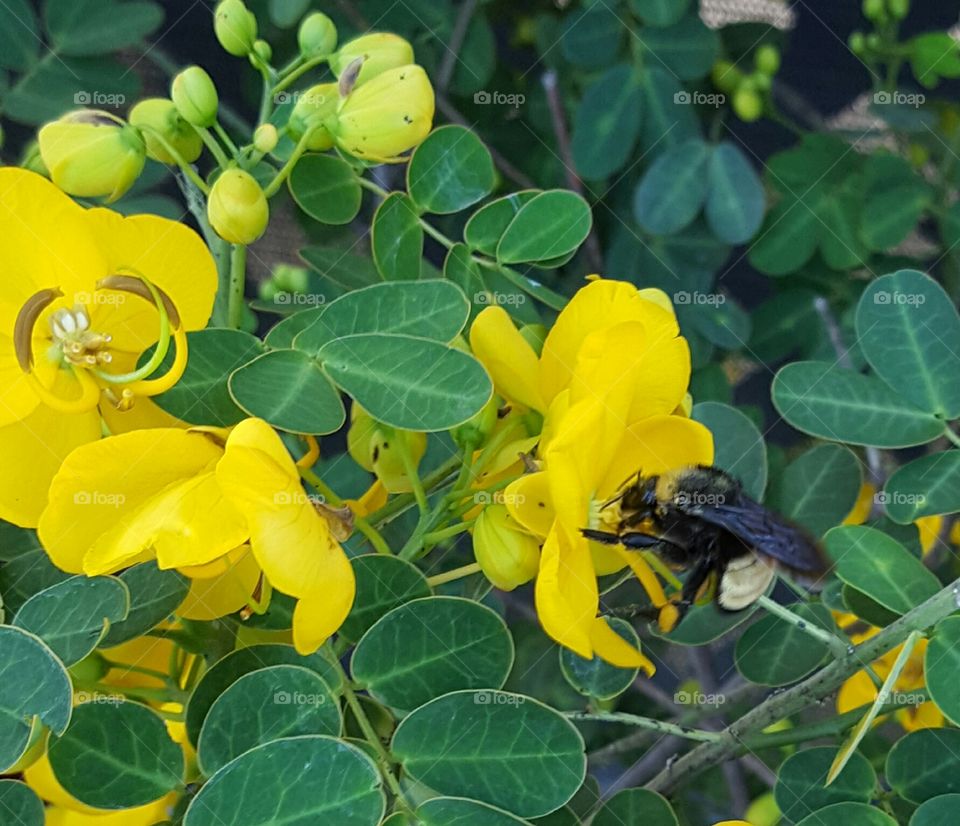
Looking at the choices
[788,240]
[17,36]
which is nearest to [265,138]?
[17,36]

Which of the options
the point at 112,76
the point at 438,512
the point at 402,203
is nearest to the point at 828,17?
the point at 112,76

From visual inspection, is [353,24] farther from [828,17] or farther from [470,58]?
[828,17]

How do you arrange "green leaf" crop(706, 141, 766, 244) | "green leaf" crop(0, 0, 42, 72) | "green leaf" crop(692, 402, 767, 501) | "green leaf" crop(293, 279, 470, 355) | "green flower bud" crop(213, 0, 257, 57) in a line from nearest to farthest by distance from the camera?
"green leaf" crop(293, 279, 470, 355) → "green flower bud" crop(213, 0, 257, 57) → "green leaf" crop(692, 402, 767, 501) → "green leaf" crop(0, 0, 42, 72) → "green leaf" crop(706, 141, 766, 244)

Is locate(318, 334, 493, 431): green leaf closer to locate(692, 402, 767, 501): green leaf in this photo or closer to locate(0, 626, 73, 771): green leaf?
locate(0, 626, 73, 771): green leaf

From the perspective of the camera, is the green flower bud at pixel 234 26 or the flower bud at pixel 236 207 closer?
the flower bud at pixel 236 207

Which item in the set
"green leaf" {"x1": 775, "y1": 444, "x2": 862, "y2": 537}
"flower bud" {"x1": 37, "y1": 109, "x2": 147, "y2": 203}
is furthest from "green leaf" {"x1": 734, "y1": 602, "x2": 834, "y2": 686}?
"flower bud" {"x1": 37, "y1": 109, "x2": 147, "y2": 203}

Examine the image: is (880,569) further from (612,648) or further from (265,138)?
(265,138)

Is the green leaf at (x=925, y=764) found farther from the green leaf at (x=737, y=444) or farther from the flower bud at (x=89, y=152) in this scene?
the flower bud at (x=89, y=152)

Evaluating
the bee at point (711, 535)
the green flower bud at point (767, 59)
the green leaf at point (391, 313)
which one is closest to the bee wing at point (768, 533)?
the bee at point (711, 535)
